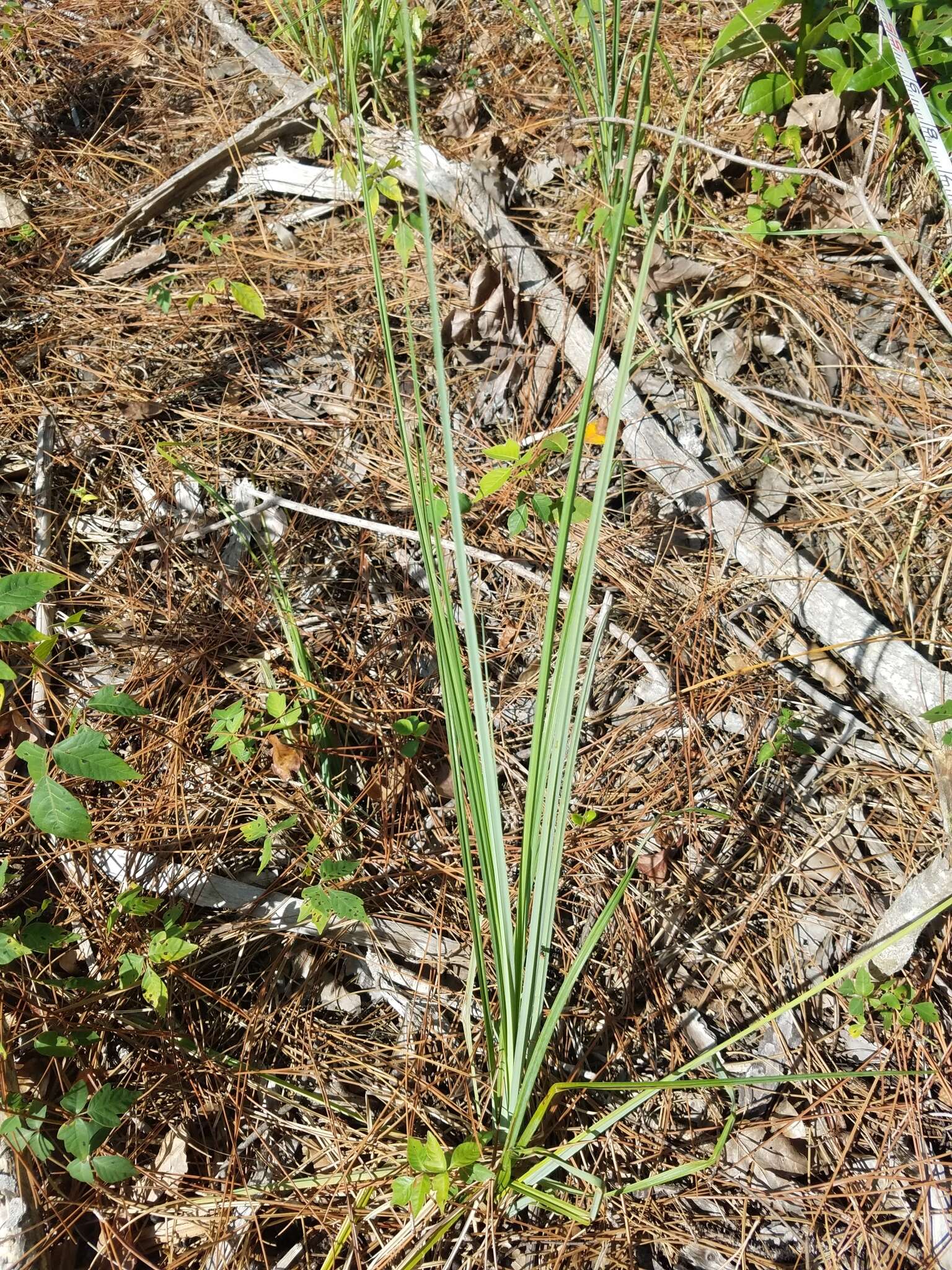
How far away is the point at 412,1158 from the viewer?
3.05 ft

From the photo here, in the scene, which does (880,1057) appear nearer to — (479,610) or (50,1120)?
(479,610)

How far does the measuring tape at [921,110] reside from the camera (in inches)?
56.0

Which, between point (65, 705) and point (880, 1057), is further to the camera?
point (65, 705)

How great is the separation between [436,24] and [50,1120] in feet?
9.55

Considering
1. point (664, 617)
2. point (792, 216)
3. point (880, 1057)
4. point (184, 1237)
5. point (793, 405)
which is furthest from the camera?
point (792, 216)

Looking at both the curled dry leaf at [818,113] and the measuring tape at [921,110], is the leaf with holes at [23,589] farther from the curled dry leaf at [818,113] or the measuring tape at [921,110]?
the curled dry leaf at [818,113]

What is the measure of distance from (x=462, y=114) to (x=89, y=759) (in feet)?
6.71

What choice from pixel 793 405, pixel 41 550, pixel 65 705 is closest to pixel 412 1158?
pixel 65 705

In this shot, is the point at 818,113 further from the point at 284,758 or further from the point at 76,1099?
the point at 76,1099

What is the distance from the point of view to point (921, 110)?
144cm

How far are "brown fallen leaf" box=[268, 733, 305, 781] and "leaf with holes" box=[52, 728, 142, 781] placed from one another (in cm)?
36

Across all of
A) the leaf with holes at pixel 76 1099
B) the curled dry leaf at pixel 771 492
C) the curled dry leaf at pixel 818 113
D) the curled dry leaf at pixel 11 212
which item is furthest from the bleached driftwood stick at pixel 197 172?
the leaf with holes at pixel 76 1099

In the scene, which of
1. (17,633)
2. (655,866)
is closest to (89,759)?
(17,633)

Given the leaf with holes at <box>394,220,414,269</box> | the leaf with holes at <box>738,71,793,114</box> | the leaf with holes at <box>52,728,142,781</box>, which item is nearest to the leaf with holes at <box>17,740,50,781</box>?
the leaf with holes at <box>52,728,142,781</box>
